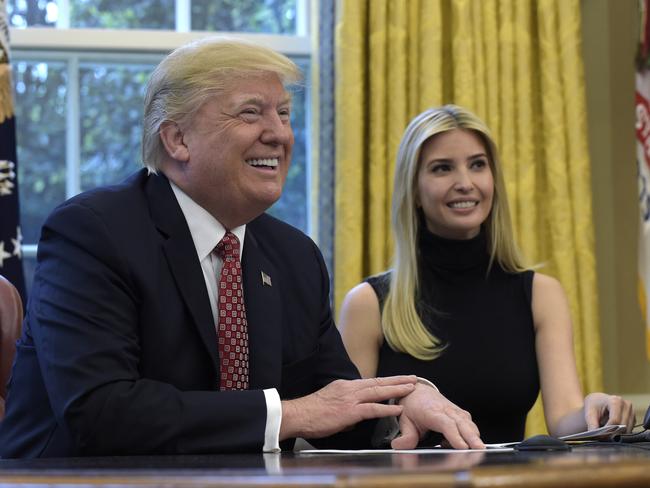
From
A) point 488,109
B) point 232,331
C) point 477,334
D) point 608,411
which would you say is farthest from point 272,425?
point 488,109

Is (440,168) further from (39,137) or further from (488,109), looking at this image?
(39,137)

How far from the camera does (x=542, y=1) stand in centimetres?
391

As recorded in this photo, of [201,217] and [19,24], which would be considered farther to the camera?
[19,24]

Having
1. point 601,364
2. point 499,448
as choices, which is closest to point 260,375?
point 499,448

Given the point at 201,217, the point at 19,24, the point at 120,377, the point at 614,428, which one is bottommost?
the point at 614,428

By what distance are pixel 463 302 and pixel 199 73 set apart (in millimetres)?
1214

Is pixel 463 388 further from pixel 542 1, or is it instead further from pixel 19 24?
pixel 19 24

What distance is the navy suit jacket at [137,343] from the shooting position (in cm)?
161

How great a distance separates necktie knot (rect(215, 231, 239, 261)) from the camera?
78.0 inches

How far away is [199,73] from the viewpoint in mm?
2004

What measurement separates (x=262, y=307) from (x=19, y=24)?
235 centimetres

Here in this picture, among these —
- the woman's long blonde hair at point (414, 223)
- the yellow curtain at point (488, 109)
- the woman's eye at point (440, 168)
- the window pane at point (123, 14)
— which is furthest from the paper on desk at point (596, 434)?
the window pane at point (123, 14)

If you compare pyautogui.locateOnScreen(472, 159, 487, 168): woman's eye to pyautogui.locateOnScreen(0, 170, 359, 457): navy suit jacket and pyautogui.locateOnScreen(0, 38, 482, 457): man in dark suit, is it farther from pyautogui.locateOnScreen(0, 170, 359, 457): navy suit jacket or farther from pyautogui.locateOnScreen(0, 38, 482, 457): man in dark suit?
pyautogui.locateOnScreen(0, 170, 359, 457): navy suit jacket

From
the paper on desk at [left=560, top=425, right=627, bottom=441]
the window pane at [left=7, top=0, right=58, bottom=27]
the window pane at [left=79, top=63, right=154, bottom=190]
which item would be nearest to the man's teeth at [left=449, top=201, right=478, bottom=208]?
the paper on desk at [left=560, top=425, right=627, bottom=441]
